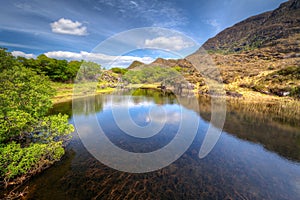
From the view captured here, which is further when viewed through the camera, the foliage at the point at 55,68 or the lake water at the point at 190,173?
the foliage at the point at 55,68

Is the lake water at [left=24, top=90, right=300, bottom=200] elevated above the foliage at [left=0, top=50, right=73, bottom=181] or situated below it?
below

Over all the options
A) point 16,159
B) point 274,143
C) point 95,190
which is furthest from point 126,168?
point 274,143

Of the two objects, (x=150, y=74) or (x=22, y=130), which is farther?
(x=150, y=74)

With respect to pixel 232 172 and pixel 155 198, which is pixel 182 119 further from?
pixel 155 198

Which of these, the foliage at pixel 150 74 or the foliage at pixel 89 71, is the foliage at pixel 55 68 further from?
the foliage at pixel 150 74

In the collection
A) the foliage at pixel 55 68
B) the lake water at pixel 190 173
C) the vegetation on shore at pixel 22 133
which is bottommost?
the lake water at pixel 190 173

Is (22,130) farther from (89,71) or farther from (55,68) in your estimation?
(89,71)

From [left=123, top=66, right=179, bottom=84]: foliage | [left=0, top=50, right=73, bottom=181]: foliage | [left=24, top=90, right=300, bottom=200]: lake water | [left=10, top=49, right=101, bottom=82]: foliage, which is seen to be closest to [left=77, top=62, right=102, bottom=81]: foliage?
[left=10, top=49, right=101, bottom=82]: foliage

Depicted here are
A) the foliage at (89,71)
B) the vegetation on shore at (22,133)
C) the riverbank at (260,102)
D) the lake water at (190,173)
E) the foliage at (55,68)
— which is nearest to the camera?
the vegetation on shore at (22,133)

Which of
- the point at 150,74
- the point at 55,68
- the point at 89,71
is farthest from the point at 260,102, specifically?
the point at 55,68

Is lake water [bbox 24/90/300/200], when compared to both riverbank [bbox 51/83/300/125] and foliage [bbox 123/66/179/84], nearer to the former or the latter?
riverbank [bbox 51/83/300/125]

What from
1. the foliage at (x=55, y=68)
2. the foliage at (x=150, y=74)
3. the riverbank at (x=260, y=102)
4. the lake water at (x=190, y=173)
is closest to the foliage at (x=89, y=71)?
the foliage at (x=55, y=68)

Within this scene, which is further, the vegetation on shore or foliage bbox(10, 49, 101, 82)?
foliage bbox(10, 49, 101, 82)

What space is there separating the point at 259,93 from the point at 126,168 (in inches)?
2363
